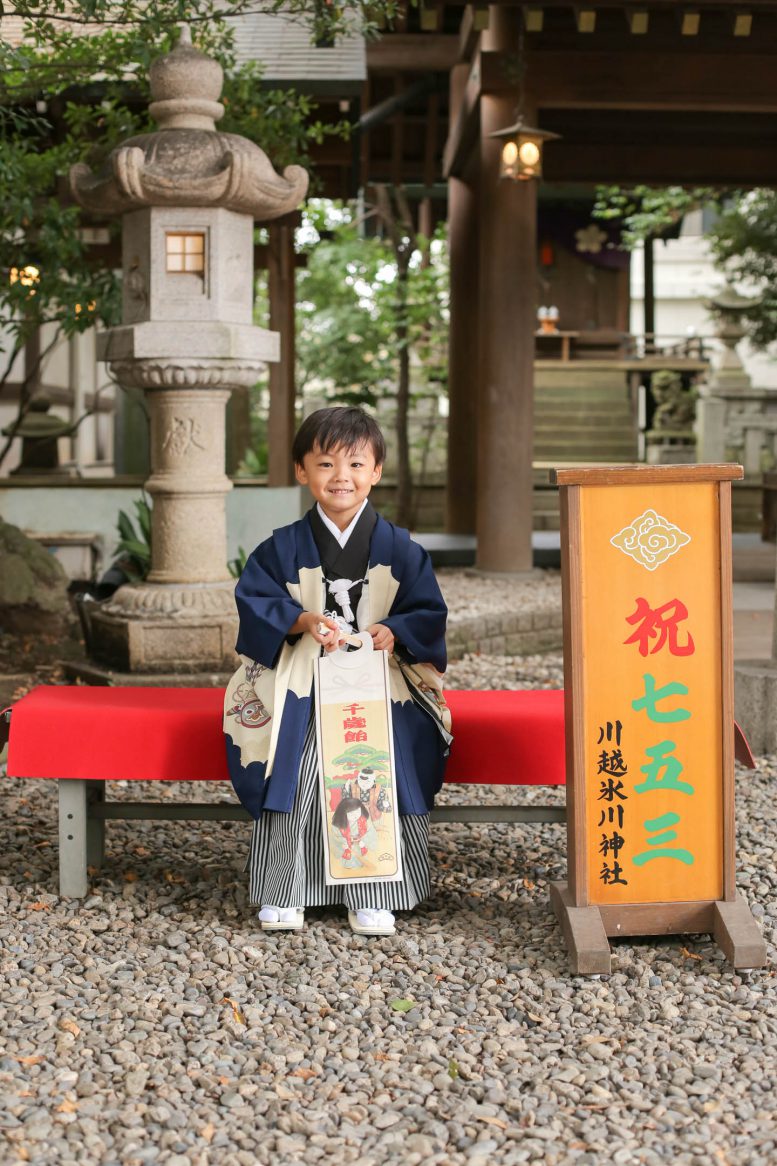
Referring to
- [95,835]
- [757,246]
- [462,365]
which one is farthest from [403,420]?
[95,835]

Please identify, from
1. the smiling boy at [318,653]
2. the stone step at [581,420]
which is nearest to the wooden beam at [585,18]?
the smiling boy at [318,653]

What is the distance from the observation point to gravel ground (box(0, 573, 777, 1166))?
2322mm

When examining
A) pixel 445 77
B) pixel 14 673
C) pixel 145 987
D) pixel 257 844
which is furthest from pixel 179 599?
pixel 445 77

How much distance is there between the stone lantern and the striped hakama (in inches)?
96.6

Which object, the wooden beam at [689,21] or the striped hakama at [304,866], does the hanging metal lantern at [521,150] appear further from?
the striped hakama at [304,866]

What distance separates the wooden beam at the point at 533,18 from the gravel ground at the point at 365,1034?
6.66 metres

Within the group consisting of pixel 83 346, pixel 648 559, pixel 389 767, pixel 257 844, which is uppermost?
pixel 83 346

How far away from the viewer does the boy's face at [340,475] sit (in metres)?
3.30

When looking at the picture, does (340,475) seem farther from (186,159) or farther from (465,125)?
(465,125)

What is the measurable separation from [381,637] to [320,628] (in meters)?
0.17

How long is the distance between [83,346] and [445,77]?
485 centimetres

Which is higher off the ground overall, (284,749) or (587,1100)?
(284,749)

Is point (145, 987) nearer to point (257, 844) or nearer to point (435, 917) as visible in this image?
point (257, 844)

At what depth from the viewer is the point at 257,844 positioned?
11.1 ft
